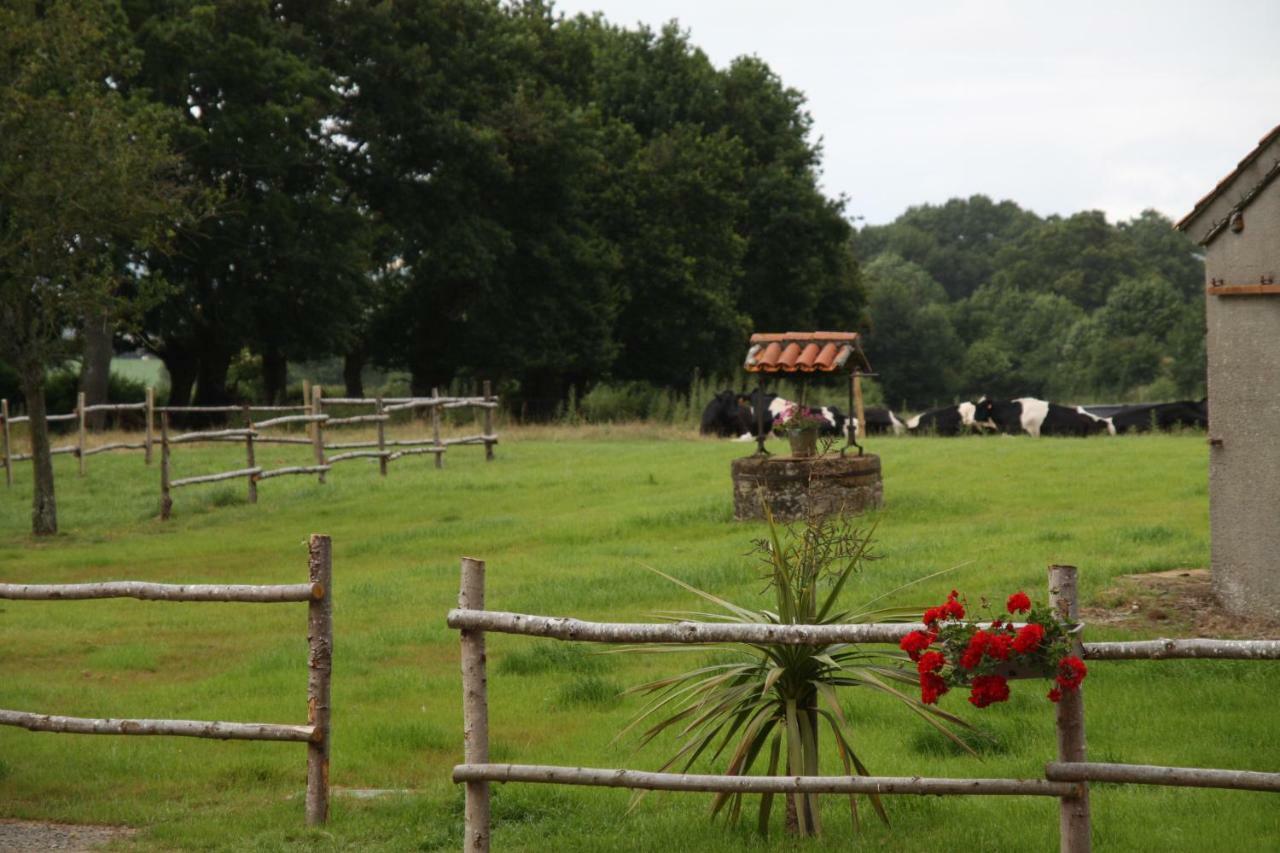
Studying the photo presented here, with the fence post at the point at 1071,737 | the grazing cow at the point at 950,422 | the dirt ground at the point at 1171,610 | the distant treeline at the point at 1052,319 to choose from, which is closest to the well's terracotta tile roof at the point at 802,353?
the dirt ground at the point at 1171,610

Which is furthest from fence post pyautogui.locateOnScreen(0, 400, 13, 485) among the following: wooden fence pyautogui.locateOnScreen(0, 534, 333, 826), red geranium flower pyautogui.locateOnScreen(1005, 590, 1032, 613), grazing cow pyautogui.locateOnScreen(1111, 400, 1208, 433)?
red geranium flower pyautogui.locateOnScreen(1005, 590, 1032, 613)

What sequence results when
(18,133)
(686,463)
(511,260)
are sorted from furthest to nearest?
(511,260), (686,463), (18,133)

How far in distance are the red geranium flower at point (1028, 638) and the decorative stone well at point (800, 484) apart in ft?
34.8

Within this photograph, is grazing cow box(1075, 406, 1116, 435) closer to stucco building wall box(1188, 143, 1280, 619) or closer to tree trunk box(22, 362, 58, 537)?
stucco building wall box(1188, 143, 1280, 619)

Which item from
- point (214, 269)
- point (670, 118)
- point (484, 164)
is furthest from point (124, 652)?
point (670, 118)

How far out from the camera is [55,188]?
17266 millimetres

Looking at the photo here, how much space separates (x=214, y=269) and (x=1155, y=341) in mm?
56022

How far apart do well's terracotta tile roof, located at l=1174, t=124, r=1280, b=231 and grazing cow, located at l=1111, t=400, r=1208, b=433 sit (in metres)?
19.9

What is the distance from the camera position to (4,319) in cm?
1800

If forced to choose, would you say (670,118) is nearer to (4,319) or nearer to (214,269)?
(214,269)

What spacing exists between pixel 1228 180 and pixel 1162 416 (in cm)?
2071

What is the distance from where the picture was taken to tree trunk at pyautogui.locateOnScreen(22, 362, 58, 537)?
1836cm

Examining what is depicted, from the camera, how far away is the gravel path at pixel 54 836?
6.57 metres

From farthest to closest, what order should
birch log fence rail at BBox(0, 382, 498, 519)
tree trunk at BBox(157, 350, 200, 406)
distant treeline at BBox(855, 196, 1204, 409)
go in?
1. distant treeline at BBox(855, 196, 1204, 409)
2. tree trunk at BBox(157, 350, 200, 406)
3. birch log fence rail at BBox(0, 382, 498, 519)
